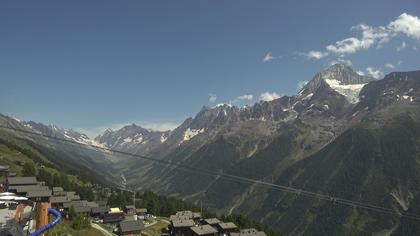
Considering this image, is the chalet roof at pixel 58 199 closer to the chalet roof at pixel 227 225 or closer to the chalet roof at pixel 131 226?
the chalet roof at pixel 131 226

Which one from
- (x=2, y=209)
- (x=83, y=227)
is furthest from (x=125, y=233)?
(x=2, y=209)

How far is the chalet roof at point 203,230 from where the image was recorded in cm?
14307

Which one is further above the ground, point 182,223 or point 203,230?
point 182,223

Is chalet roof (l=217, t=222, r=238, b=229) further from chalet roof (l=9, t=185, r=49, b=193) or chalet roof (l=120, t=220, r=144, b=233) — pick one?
chalet roof (l=9, t=185, r=49, b=193)

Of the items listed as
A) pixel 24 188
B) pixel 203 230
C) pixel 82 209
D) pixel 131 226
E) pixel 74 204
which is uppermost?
pixel 24 188

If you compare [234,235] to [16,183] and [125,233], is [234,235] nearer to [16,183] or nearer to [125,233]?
[125,233]

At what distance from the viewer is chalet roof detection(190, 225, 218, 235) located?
14307cm

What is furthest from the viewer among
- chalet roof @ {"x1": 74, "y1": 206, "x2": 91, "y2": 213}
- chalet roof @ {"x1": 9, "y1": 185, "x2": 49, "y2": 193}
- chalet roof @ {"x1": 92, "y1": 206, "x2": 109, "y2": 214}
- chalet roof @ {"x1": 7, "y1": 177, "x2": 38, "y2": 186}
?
chalet roof @ {"x1": 92, "y1": 206, "x2": 109, "y2": 214}

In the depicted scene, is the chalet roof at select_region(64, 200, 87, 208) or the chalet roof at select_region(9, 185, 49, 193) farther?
the chalet roof at select_region(64, 200, 87, 208)

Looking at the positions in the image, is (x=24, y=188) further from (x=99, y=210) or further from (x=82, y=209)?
(x=99, y=210)

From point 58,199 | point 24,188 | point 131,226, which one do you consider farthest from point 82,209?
point 131,226

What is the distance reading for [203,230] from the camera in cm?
14562

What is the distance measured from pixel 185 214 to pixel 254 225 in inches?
1169

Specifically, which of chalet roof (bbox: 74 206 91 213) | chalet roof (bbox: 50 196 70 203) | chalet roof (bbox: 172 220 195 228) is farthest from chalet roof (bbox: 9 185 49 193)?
chalet roof (bbox: 172 220 195 228)
